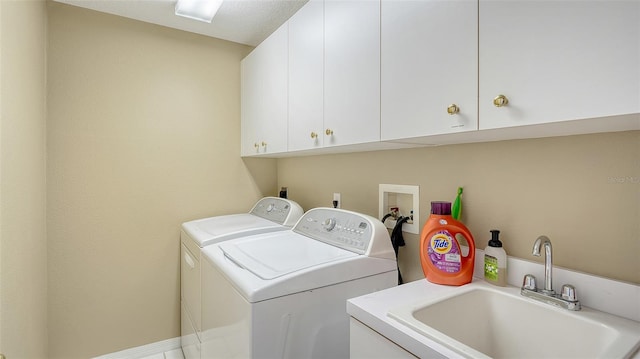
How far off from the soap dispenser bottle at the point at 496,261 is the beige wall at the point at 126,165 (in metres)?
1.96

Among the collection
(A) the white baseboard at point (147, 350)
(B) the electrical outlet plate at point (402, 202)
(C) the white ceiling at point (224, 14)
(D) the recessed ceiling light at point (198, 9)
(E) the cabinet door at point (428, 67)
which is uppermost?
(C) the white ceiling at point (224, 14)

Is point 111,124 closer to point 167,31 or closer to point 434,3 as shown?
point 167,31

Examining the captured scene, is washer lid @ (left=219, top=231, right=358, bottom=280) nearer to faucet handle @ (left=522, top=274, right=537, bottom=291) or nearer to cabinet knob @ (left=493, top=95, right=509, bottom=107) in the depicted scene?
faucet handle @ (left=522, top=274, right=537, bottom=291)

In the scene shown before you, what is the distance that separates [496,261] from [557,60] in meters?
0.70

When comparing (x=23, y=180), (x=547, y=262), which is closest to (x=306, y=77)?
(x=547, y=262)

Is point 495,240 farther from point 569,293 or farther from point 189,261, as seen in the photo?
point 189,261

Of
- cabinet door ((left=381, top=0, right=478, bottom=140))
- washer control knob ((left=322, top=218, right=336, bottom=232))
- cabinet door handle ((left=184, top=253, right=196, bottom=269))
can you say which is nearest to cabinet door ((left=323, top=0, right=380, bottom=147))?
cabinet door ((left=381, top=0, right=478, bottom=140))

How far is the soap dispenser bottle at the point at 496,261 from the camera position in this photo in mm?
1125

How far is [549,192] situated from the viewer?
1047 millimetres

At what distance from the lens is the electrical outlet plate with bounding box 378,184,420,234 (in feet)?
4.91

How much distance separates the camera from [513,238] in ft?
3.75

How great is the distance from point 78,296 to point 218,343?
1.33 m

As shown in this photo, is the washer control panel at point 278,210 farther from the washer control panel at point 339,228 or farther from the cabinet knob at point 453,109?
the cabinet knob at point 453,109

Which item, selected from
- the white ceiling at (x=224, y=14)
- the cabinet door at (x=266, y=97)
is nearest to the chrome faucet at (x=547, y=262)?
the cabinet door at (x=266, y=97)
